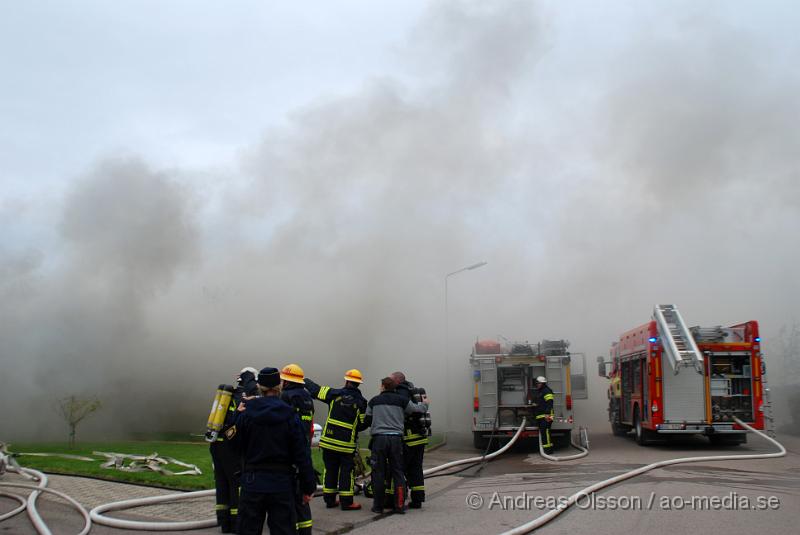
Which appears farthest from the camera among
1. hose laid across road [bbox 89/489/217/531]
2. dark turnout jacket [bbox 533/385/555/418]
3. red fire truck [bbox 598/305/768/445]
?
red fire truck [bbox 598/305/768/445]

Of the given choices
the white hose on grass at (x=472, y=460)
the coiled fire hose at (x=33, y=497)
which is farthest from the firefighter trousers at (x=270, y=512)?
the white hose on grass at (x=472, y=460)

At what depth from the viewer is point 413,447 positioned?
8750mm

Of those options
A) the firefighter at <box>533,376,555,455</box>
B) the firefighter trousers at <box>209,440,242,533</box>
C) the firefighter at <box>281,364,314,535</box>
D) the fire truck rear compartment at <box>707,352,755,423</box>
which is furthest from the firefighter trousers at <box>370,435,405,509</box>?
the fire truck rear compartment at <box>707,352,755,423</box>

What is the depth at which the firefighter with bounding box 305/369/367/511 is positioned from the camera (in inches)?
327

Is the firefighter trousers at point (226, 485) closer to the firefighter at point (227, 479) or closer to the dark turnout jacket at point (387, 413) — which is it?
the firefighter at point (227, 479)

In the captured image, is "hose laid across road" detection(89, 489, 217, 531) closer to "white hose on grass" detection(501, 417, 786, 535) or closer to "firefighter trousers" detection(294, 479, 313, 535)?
"firefighter trousers" detection(294, 479, 313, 535)

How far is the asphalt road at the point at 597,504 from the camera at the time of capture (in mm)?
7168

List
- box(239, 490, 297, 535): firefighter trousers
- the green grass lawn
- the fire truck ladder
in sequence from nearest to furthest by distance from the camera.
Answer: box(239, 490, 297, 535): firefighter trousers → the green grass lawn → the fire truck ladder

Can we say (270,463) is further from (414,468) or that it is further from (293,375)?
(414,468)

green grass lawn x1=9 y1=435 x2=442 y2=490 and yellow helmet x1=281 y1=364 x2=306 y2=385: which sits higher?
yellow helmet x1=281 y1=364 x2=306 y2=385

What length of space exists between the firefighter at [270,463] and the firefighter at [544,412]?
34.2ft

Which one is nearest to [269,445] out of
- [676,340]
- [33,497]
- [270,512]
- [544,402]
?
[270,512]

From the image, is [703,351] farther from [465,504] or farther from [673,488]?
[465,504]

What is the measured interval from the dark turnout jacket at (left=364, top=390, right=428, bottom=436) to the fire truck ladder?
812 centimetres
